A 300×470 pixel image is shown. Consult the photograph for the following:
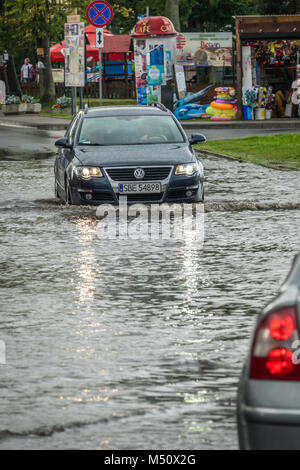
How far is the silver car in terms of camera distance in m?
4.34

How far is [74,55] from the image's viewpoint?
42031 mm

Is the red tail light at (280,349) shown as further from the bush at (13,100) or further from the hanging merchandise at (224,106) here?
the bush at (13,100)

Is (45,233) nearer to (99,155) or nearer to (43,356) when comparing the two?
(99,155)

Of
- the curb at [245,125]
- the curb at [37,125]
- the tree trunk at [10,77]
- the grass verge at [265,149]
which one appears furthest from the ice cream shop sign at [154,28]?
the tree trunk at [10,77]

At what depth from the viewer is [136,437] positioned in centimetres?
579

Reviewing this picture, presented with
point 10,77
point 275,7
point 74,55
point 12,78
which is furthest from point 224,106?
point 275,7

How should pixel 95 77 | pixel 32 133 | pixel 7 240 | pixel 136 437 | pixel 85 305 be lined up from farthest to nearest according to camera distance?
pixel 95 77 → pixel 32 133 → pixel 7 240 → pixel 85 305 → pixel 136 437

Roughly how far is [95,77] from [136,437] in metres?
64.3

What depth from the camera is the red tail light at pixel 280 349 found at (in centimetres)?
443

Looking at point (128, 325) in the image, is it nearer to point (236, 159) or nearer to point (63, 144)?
point (63, 144)

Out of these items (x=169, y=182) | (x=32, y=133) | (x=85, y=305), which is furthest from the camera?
(x=32, y=133)

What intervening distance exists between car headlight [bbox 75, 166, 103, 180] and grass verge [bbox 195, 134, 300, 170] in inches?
299

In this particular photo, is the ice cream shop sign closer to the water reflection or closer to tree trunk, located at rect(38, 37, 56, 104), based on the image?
tree trunk, located at rect(38, 37, 56, 104)

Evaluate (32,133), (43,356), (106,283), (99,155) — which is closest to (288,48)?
(32,133)
